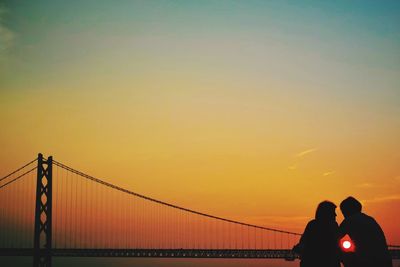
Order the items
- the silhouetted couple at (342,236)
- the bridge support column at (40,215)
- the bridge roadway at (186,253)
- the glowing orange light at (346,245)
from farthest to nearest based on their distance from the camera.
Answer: the bridge roadway at (186,253) → the bridge support column at (40,215) → the silhouetted couple at (342,236) → the glowing orange light at (346,245)

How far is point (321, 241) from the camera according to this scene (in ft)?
20.9

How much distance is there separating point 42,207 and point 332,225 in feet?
108

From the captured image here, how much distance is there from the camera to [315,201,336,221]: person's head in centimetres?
648

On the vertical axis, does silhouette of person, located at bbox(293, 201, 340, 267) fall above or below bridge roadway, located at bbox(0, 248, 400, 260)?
above

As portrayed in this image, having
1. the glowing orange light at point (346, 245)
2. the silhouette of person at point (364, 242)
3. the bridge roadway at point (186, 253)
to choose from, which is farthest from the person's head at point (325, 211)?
the bridge roadway at point (186, 253)

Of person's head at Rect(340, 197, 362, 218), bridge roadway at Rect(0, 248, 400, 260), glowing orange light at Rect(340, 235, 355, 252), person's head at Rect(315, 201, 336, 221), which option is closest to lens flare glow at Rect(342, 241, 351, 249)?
glowing orange light at Rect(340, 235, 355, 252)

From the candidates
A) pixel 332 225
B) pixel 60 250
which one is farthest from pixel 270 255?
pixel 332 225

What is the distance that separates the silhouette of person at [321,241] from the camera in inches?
246

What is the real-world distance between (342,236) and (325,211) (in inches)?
36.4

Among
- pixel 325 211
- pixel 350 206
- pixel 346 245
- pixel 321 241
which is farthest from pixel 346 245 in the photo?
pixel 325 211

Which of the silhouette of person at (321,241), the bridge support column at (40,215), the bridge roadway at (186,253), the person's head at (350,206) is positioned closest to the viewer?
the person's head at (350,206)

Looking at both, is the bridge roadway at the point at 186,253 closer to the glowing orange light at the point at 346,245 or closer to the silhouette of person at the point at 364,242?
the silhouette of person at the point at 364,242

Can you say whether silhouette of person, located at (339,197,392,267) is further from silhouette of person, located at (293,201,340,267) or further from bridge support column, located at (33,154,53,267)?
bridge support column, located at (33,154,53,267)

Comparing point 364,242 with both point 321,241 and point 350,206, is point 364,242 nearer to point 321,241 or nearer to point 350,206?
point 350,206
